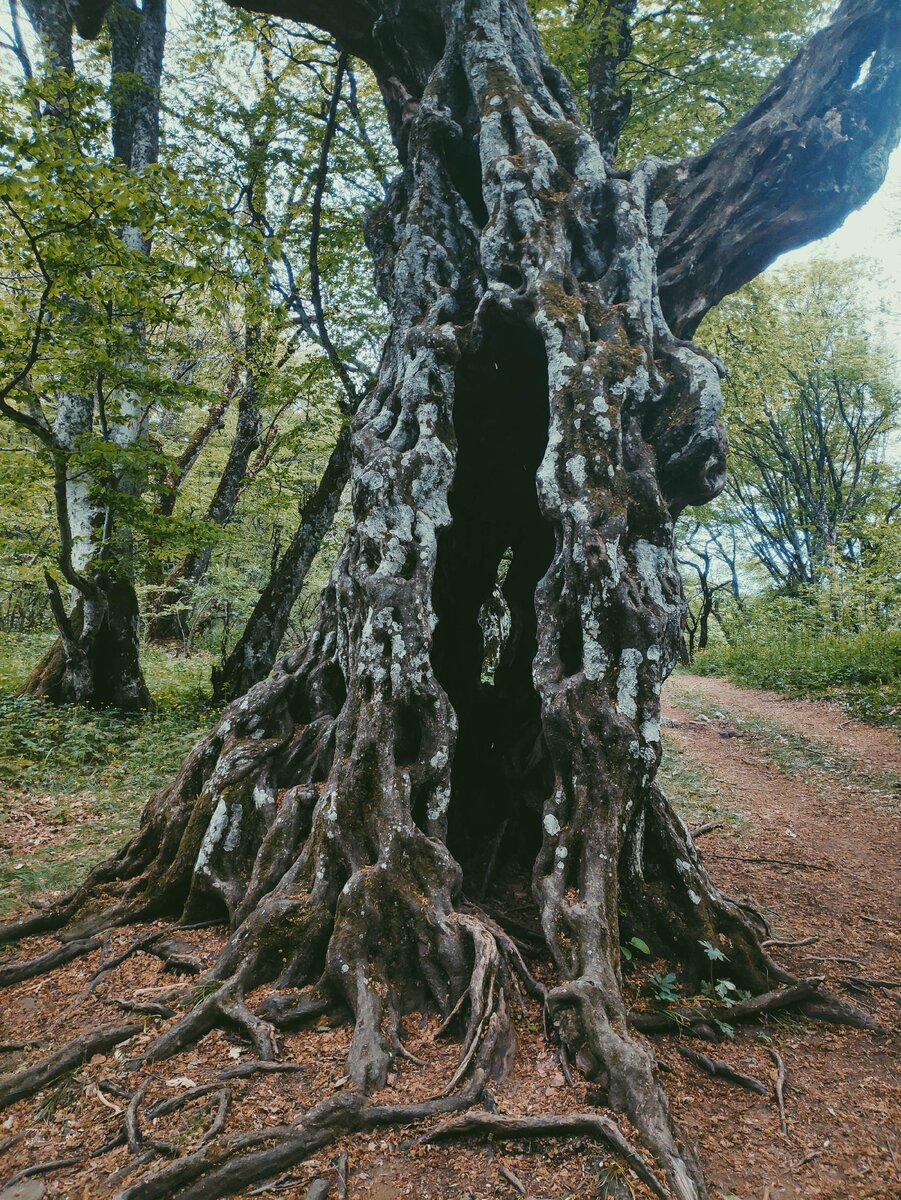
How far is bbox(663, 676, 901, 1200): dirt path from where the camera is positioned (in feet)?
8.29

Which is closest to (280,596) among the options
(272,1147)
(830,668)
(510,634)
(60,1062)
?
(510,634)

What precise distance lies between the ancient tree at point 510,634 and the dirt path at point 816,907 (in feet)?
1.19

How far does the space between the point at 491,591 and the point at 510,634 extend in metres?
0.48

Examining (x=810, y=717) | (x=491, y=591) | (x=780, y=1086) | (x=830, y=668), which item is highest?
(x=491, y=591)

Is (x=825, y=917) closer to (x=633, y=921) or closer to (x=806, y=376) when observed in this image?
(x=633, y=921)

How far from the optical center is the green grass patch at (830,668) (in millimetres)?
10750

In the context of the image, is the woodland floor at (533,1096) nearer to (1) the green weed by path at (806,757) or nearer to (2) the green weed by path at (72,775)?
(2) the green weed by path at (72,775)

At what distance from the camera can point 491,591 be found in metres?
6.14

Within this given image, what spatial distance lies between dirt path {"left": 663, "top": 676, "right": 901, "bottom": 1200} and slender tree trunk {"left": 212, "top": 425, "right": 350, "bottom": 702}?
21.8ft

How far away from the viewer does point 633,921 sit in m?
3.78

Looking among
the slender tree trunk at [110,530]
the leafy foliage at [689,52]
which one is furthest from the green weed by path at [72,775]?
the leafy foliage at [689,52]

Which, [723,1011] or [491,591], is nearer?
[723,1011]

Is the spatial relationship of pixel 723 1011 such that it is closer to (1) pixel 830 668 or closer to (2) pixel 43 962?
(2) pixel 43 962

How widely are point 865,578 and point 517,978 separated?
16.4 m
